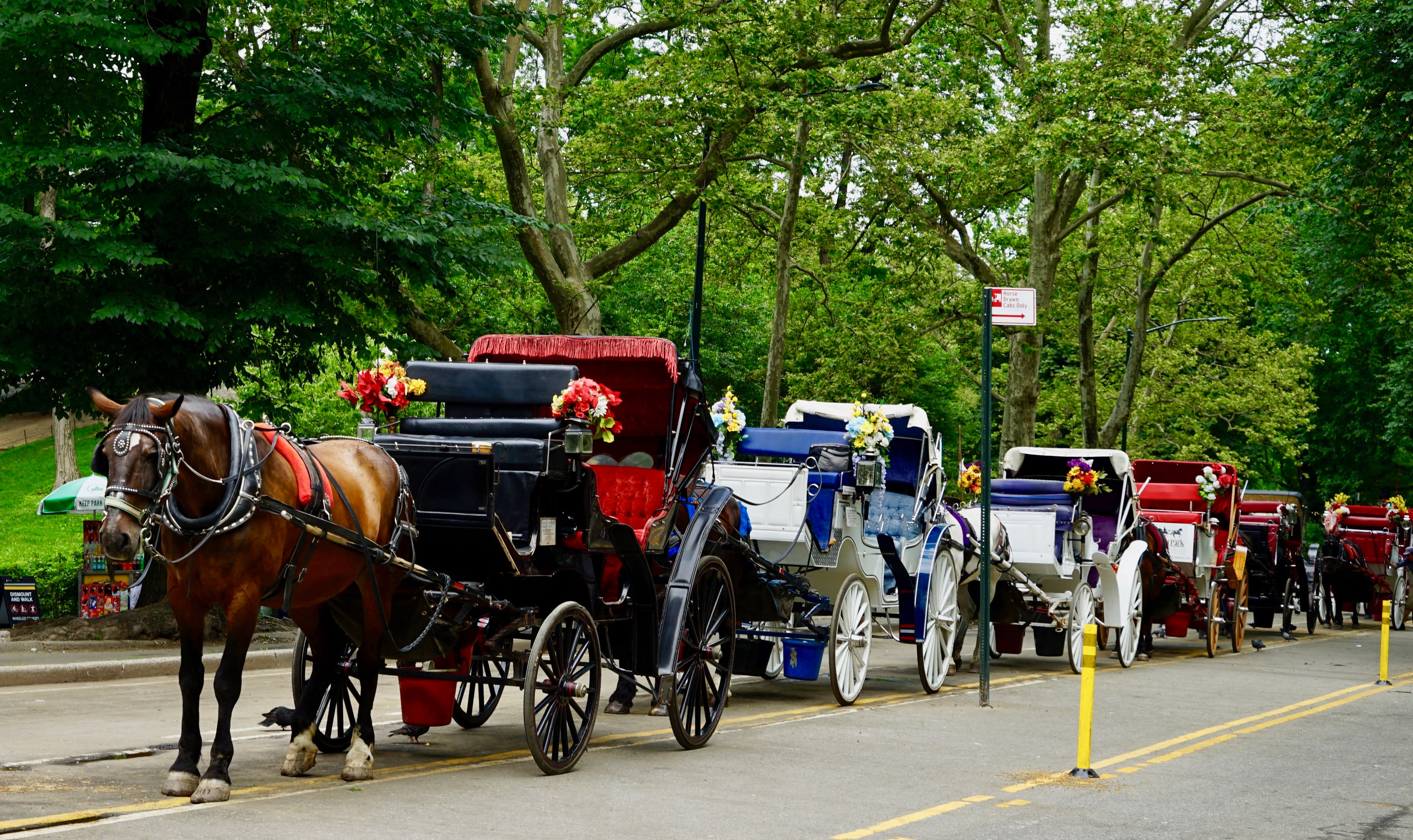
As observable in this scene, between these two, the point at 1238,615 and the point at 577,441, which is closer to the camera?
the point at 577,441

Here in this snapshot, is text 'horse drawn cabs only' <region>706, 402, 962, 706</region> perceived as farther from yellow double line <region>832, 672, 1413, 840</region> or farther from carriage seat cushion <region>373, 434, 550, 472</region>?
carriage seat cushion <region>373, 434, 550, 472</region>

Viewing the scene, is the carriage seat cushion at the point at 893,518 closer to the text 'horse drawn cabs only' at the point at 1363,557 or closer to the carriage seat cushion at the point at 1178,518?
the carriage seat cushion at the point at 1178,518

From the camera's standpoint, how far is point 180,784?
741cm

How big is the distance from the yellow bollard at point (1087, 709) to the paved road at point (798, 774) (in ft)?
0.56

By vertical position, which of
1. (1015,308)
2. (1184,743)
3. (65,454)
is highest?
(1015,308)

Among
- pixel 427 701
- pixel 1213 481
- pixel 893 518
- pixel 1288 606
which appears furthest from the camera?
pixel 1288 606

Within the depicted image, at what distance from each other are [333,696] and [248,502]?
2.20 m

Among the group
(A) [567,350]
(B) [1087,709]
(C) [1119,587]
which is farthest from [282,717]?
(C) [1119,587]

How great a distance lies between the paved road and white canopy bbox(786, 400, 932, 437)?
278 cm

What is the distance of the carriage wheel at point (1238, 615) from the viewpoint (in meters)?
21.7

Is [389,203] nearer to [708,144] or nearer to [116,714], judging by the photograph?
[708,144]

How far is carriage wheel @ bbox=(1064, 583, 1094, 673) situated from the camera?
17031 mm

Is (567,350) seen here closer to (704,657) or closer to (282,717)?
(704,657)

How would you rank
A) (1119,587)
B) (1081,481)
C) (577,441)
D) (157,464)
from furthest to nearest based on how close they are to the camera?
1. (1119,587)
2. (1081,481)
3. (577,441)
4. (157,464)
